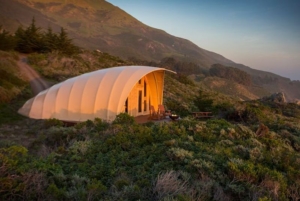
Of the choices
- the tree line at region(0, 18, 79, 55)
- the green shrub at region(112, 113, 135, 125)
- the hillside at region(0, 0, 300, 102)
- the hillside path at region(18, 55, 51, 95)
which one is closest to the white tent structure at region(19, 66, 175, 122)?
the green shrub at region(112, 113, 135, 125)

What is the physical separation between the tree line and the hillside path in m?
3.55

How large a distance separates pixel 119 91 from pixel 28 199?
33.6 ft

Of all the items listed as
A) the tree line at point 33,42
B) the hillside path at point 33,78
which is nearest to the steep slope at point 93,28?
the tree line at point 33,42

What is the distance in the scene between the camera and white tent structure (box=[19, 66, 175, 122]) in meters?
15.0

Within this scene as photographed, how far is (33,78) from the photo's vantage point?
26.5 metres

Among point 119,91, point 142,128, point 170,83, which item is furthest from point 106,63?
point 142,128

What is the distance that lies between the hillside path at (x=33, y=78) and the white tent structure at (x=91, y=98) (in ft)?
22.7

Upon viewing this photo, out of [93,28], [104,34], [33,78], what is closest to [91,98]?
[33,78]

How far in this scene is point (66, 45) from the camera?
39.1 meters

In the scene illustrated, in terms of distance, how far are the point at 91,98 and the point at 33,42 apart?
25.2m

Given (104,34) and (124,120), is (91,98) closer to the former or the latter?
(124,120)

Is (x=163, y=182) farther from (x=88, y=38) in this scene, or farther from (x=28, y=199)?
(x=88, y=38)

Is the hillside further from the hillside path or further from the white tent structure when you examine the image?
the white tent structure

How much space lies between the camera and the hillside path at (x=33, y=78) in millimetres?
24134
